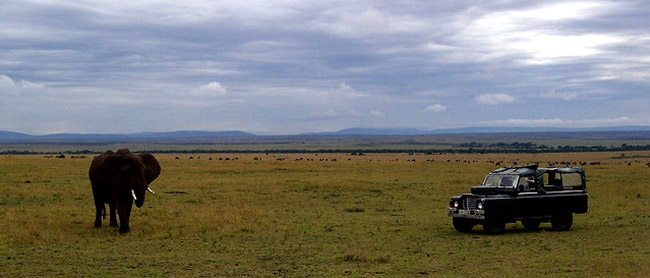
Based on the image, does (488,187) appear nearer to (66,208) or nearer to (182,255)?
(182,255)

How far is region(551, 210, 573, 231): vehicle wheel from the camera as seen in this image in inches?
1017

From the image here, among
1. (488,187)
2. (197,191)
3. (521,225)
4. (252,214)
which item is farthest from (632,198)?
(197,191)

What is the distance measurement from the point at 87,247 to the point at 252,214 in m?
10.1

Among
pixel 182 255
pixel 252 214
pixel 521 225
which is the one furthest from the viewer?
pixel 252 214

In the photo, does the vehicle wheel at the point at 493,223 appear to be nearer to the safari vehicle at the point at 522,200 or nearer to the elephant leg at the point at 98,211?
the safari vehicle at the point at 522,200

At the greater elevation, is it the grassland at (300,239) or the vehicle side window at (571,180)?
the vehicle side window at (571,180)

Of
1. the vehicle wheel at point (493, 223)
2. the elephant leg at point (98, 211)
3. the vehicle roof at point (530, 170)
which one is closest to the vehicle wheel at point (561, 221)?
the vehicle roof at point (530, 170)

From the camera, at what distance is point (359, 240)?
2403cm

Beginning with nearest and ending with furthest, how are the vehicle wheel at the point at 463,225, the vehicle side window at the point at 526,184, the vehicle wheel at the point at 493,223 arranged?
the vehicle wheel at the point at 493,223
the vehicle side window at the point at 526,184
the vehicle wheel at the point at 463,225

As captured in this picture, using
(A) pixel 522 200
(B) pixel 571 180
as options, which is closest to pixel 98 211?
(A) pixel 522 200

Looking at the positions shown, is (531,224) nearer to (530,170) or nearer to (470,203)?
(530,170)

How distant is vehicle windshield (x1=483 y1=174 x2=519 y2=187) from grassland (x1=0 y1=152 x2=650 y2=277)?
5.87ft

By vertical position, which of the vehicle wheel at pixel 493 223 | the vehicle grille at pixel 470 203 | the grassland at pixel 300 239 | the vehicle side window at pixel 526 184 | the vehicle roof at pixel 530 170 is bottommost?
the grassland at pixel 300 239

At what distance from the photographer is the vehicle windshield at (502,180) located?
2536 centimetres
